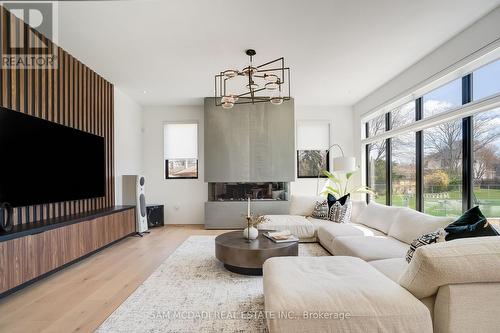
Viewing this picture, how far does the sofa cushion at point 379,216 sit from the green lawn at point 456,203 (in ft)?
2.45

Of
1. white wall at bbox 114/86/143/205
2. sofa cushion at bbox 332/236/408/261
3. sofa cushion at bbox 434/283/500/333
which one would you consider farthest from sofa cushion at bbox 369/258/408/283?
white wall at bbox 114/86/143/205

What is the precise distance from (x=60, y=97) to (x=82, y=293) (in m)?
2.48

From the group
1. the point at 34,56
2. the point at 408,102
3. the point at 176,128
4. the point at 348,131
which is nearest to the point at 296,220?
the point at 408,102

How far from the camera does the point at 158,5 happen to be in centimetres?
238

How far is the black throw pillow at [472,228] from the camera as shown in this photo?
1.76 m

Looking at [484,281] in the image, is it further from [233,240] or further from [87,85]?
[87,85]

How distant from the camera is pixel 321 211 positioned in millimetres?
4312

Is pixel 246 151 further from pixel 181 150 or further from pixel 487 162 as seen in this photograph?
pixel 487 162

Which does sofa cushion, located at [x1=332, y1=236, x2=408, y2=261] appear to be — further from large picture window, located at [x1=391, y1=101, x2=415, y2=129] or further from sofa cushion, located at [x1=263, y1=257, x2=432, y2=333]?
large picture window, located at [x1=391, y1=101, x2=415, y2=129]

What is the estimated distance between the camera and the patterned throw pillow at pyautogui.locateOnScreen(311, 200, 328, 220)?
14.0 feet

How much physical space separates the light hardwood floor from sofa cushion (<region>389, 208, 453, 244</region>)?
9.53 feet

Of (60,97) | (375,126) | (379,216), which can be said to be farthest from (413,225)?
(60,97)

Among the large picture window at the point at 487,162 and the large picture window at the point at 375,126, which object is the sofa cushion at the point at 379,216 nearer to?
the large picture window at the point at 487,162

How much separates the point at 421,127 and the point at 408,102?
0.65m
